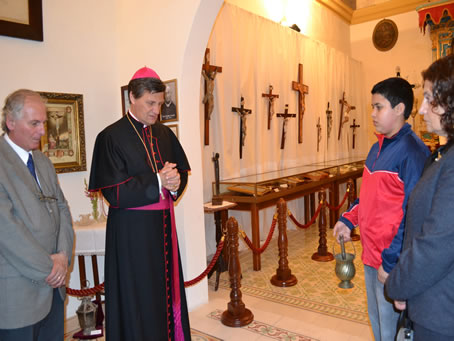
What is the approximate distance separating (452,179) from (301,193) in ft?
19.2

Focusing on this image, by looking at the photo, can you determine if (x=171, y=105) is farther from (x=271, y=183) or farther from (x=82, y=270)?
(x=271, y=183)

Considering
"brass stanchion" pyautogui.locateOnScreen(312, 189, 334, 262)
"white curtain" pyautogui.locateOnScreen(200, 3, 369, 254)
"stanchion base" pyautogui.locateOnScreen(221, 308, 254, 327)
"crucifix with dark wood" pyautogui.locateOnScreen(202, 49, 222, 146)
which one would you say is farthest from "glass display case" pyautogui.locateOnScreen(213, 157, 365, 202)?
"stanchion base" pyautogui.locateOnScreen(221, 308, 254, 327)

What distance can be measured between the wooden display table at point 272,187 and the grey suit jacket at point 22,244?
3.67 m

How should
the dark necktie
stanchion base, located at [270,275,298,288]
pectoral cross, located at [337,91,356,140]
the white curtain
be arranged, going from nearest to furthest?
the dark necktie, stanchion base, located at [270,275,298,288], the white curtain, pectoral cross, located at [337,91,356,140]

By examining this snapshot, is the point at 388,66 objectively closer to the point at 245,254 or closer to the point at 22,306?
the point at 245,254

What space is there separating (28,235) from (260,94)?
19.2 ft

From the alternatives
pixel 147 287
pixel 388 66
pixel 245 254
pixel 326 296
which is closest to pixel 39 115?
pixel 147 287

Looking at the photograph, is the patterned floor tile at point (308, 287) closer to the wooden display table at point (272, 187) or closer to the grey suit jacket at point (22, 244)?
the wooden display table at point (272, 187)

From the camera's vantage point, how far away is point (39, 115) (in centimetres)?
239

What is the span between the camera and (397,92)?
2.27 meters

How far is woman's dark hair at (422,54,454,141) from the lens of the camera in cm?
147

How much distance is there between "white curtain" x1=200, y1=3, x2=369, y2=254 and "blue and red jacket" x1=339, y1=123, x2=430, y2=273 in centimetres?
401

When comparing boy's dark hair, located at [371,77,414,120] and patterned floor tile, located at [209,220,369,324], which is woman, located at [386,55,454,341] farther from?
patterned floor tile, located at [209,220,369,324]

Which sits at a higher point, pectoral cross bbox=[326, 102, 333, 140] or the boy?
pectoral cross bbox=[326, 102, 333, 140]
